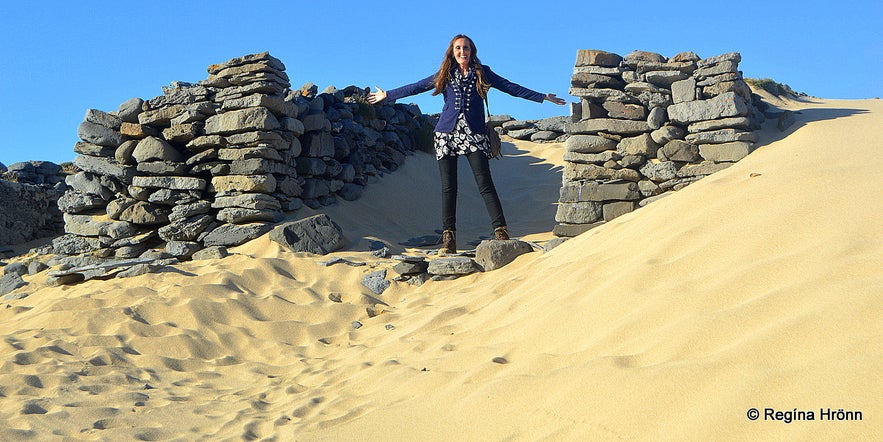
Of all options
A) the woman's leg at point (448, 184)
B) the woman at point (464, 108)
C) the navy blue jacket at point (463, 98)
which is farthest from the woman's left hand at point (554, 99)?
the woman's leg at point (448, 184)

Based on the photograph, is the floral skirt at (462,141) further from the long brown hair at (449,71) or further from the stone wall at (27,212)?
the stone wall at (27,212)

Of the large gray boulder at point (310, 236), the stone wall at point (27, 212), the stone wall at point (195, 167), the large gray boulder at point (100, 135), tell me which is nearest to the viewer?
the large gray boulder at point (310, 236)

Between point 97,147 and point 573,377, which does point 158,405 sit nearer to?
point 573,377

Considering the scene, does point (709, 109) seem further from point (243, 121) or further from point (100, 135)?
point (100, 135)

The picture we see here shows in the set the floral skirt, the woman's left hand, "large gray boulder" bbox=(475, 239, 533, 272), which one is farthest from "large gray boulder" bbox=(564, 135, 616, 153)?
"large gray boulder" bbox=(475, 239, 533, 272)

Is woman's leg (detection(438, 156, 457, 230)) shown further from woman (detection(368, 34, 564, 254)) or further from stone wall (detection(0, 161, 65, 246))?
stone wall (detection(0, 161, 65, 246))

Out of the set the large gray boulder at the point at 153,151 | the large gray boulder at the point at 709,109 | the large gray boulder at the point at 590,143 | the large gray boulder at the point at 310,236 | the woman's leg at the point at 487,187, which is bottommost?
the large gray boulder at the point at 310,236

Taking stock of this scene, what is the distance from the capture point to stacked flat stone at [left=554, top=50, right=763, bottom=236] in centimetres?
654

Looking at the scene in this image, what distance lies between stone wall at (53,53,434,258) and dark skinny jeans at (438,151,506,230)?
7.06 feet

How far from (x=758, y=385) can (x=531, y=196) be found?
28.4ft

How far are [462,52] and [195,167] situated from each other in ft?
11.8

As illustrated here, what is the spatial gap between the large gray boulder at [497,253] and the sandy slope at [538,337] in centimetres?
14

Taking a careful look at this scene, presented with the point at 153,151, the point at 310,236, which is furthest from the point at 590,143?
the point at 153,151

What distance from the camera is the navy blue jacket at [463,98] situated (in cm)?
670
